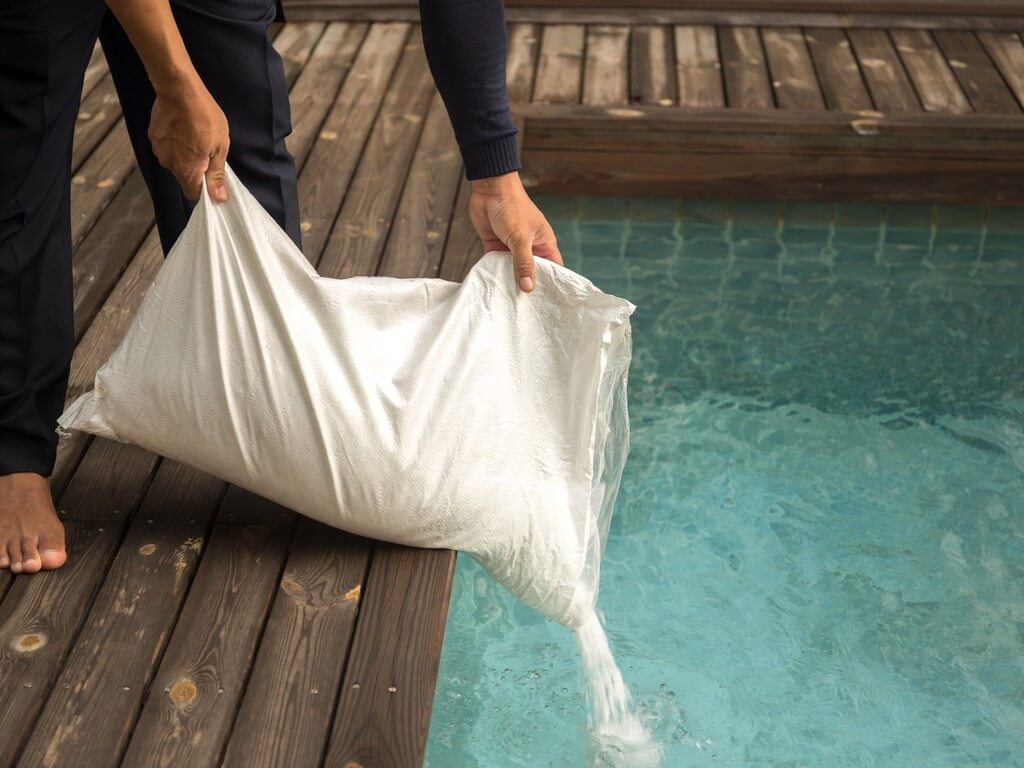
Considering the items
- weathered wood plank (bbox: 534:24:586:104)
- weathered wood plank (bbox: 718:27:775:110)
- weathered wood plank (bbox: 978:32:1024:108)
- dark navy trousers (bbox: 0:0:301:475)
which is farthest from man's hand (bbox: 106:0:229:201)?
weathered wood plank (bbox: 978:32:1024:108)

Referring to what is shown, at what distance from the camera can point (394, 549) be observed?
4.91 ft

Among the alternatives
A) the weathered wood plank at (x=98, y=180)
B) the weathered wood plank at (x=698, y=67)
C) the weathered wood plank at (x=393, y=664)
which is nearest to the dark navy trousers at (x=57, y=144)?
Result: the weathered wood plank at (x=393, y=664)

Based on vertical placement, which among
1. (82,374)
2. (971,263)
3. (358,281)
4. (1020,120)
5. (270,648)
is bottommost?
(971,263)

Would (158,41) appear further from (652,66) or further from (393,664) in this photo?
(652,66)

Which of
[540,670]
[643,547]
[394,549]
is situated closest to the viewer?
[394,549]

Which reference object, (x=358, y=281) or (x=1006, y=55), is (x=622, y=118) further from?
(x=358, y=281)

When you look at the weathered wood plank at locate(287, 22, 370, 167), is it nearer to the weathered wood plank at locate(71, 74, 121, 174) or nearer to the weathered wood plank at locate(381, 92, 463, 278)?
the weathered wood plank at locate(381, 92, 463, 278)

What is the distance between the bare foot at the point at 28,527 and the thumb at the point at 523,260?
66 centimetres

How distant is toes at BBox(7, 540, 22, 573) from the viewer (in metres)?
1.45

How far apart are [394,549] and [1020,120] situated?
7.27 ft

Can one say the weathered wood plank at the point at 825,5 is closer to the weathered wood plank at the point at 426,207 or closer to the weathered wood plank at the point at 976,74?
the weathered wood plank at the point at 976,74

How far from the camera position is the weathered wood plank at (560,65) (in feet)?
10.5

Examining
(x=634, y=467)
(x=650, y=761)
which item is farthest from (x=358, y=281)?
(x=634, y=467)

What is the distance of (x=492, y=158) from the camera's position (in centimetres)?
143
